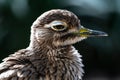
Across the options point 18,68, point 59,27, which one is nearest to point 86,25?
point 59,27

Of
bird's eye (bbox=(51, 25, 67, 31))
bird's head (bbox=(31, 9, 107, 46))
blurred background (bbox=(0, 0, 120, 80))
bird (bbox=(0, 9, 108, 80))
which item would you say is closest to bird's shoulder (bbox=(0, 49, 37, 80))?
bird (bbox=(0, 9, 108, 80))

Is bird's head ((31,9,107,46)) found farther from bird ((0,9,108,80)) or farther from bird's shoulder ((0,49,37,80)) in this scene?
bird's shoulder ((0,49,37,80))

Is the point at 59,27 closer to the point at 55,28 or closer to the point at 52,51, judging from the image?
the point at 55,28

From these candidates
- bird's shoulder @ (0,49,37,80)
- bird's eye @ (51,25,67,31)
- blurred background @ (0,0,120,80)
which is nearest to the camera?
bird's shoulder @ (0,49,37,80)

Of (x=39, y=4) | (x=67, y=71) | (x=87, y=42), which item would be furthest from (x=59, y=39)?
(x=87, y=42)

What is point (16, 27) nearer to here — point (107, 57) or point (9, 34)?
point (9, 34)

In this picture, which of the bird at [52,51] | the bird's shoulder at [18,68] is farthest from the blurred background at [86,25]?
the bird's shoulder at [18,68]
